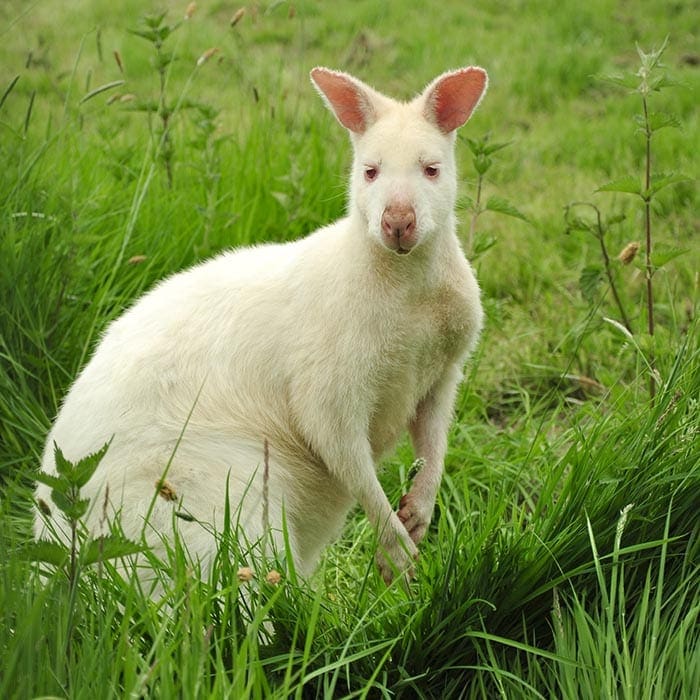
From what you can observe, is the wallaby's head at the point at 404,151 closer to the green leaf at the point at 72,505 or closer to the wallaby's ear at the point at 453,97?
the wallaby's ear at the point at 453,97

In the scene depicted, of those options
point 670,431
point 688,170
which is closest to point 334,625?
point 670,431

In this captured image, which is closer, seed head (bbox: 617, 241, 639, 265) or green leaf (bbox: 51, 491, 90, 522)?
green leaf (bbox: 51, 491, 90, 522)

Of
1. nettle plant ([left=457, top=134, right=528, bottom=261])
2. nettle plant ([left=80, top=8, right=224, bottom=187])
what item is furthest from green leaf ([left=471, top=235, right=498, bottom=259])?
nettle plant ([left=80, top=8, right=224, bottom=187])

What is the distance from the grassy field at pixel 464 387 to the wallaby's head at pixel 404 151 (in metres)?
0.49

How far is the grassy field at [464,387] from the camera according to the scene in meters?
2.50

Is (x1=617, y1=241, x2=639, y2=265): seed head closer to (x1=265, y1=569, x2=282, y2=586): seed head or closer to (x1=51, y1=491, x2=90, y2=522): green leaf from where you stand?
(x1=265, y1=569, x2=282, y2=586): seed head

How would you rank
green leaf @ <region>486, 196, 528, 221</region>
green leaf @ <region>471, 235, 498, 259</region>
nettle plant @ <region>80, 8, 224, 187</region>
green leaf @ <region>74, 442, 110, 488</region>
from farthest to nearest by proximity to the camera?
nettle plant @ <region>80, 8, 224, 187</region>, green leaf @ <region>471, 235, 498, 259</region>, green leaf @ <region>486, 196, 528, 221</region>, green leaf @ <region>74, 442, 110, 488</region>

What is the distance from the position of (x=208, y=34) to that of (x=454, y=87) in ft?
17.8

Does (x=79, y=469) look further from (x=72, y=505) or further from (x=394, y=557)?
(x=394, y=557)

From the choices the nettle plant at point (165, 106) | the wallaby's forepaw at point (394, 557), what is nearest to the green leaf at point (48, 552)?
the wallaby's forepaw at point (394, 557)

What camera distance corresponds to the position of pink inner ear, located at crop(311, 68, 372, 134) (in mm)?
3221

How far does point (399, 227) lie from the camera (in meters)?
2.90

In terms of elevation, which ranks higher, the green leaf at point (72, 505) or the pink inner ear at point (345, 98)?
the pink inner ear at point (345, 98)

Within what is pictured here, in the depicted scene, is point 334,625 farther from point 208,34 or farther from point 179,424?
point 208,34
